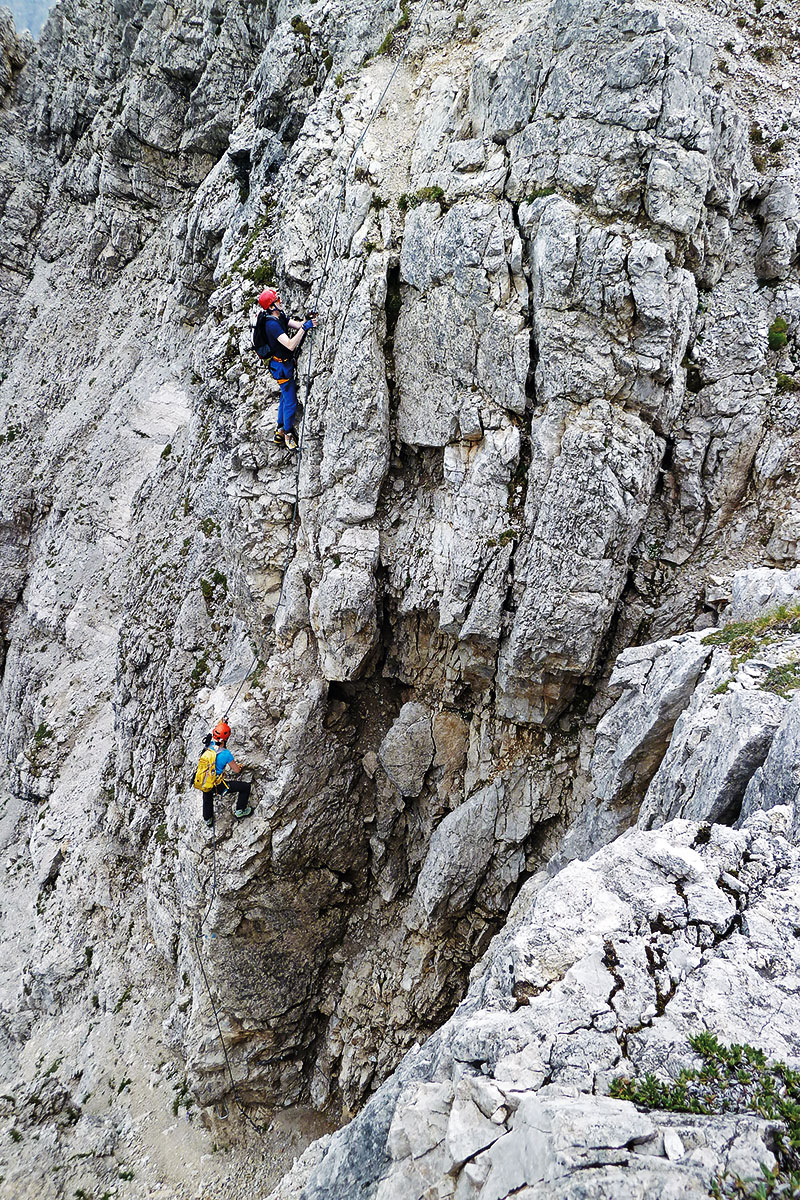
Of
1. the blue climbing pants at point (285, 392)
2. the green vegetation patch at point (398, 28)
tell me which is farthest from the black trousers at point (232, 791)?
the green vegetation patch at point (398, 28)

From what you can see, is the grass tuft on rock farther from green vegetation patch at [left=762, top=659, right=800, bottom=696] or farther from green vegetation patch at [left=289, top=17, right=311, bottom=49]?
green vegetation patch at [left=289, top=17, right=311, bottom=49]

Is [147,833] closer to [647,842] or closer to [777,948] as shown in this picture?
[647,842]

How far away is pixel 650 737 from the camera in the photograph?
1120 centimetres

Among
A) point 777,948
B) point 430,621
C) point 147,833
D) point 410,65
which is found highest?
point 410,65

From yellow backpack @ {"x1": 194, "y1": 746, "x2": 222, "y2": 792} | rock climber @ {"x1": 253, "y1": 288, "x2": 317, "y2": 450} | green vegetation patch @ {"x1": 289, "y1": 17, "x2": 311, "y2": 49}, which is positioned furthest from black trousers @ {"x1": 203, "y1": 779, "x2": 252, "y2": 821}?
green vegetation patch @ {"x1": 289, "y1": 17, "x2": 311, "y2": 49}

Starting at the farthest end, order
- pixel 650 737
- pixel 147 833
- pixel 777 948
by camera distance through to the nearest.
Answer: pixel 147 833, pixel 650 737, pixel 777 948

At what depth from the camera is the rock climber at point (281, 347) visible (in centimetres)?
1648

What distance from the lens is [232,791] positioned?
1753 centimetres

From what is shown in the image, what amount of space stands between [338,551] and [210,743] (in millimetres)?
6308

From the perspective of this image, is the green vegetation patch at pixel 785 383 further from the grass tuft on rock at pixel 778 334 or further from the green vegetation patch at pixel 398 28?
the green vegetation patch at pixel 398 28

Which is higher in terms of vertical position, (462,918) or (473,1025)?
(473,1025)

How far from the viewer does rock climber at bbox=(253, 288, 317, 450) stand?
1648 centimetres

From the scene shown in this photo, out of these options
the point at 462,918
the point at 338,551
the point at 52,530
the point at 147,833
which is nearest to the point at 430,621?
the point at 338,551

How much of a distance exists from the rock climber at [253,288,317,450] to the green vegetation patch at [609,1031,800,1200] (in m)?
16.2
